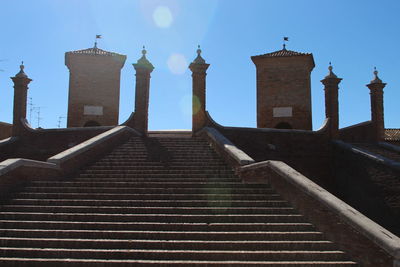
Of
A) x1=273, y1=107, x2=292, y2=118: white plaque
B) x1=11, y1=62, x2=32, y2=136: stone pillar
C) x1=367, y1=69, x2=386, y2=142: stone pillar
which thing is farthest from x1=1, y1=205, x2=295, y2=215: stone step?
x1=273, y1=107, x2=292, y2=118: white plaque

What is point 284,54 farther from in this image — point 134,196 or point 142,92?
point 134,196

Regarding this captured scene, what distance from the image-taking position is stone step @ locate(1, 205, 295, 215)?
270 inches

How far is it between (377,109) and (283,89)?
4.75m

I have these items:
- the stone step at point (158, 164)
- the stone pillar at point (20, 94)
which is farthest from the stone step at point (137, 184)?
the stone pillar at point (20, 94)

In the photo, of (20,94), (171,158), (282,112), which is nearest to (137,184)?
(171,158)

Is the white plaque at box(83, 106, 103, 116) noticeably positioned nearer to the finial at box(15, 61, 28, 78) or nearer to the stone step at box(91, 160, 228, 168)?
the finial at box(15, 61, 28, 78)

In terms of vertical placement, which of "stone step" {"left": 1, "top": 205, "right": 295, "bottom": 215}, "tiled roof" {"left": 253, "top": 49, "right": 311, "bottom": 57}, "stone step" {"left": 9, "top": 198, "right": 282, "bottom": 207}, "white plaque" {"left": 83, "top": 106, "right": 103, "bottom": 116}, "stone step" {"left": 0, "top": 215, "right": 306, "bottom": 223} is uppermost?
"tiled roof" {"left": 253, "top": 49, "right": 311, "bottom": 57}

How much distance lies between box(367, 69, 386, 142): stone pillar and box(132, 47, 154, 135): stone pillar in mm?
9794

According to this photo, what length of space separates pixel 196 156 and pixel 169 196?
333 centimetres

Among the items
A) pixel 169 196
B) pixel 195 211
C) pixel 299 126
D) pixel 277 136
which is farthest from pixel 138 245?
pixel 299 126

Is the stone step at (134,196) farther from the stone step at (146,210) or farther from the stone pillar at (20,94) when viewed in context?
the stone pillar at (20,94)

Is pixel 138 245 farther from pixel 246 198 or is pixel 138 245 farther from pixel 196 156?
pixel 196 156

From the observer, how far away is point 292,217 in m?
6.57

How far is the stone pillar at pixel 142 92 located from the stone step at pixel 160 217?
29.4ft
